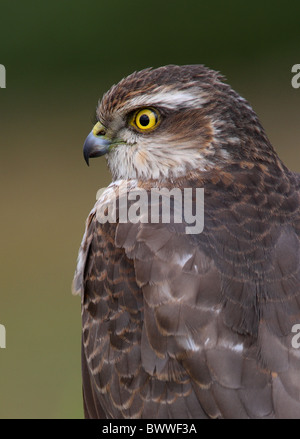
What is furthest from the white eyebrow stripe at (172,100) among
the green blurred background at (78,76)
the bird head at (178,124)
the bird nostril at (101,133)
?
the green blurred background at (78,76)

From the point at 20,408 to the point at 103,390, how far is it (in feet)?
10.6

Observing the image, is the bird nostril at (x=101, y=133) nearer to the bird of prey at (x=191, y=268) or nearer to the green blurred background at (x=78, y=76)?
the bird of prey at (x=191, y=268)

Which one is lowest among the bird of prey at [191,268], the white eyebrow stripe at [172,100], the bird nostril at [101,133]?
the bird of prey at [191,268]

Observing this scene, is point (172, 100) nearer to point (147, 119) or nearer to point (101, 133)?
point (147, 119)

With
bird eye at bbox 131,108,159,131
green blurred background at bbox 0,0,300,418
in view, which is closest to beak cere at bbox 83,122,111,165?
bird eye at bbox 131,108,159,131

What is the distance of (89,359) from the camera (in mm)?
3980

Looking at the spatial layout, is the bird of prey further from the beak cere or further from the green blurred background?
the green blurred background

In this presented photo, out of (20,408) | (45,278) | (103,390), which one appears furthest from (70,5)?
(103,390)

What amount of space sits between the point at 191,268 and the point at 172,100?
96cm

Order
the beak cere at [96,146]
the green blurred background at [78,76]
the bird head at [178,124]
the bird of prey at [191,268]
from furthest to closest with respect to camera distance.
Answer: the green blurred background at [78,76], the beak cere at [96,146], the bird head at [178,124], the bird of prey at [191,268]

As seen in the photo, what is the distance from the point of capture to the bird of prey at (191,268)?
3443 mm

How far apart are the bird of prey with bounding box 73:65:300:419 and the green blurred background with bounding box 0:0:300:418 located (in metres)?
4.96

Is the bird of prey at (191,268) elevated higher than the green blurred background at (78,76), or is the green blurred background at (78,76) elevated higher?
the green blurred background at (78,76)
